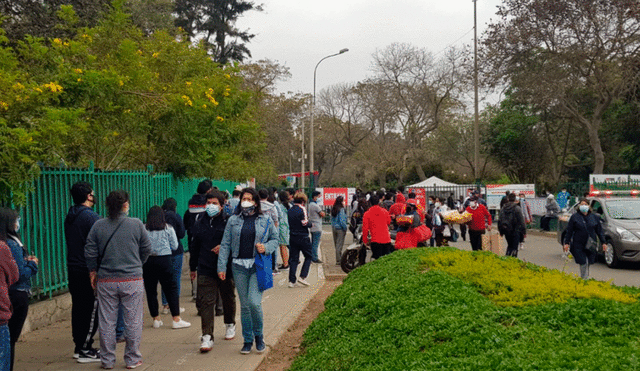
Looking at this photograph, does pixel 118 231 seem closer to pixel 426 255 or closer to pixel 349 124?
pixel 426 255

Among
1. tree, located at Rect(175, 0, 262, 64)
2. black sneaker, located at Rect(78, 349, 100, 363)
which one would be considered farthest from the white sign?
black sneaker, located at Rect(78, 349, 100, 363)

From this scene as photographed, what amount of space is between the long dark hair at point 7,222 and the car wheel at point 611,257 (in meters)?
13.4

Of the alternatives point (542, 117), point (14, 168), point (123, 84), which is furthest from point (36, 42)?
point (542, 117)

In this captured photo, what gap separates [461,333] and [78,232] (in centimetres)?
422

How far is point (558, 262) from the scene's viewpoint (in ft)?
56.1

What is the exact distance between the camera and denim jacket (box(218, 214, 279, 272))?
735 cm

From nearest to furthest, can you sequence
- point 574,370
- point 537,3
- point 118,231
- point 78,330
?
point 574,370 < point 118,231 < point 78,330 < point 537,3

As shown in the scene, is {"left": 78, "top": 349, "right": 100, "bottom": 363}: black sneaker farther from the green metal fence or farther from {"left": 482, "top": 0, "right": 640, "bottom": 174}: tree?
{"left": 482, "top": 0, "right": 640, "bottom": 174}: tree

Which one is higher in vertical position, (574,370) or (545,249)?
(574,370)

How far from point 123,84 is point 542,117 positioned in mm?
39112

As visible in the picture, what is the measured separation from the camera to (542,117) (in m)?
44.9

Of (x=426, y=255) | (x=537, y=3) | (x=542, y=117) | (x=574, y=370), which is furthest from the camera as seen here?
(x=542, y=117)

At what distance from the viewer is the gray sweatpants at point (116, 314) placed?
22.3 feet

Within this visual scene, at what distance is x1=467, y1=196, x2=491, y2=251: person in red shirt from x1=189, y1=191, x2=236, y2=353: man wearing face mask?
8474mm
